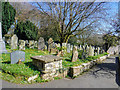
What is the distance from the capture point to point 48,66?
3.84 metres

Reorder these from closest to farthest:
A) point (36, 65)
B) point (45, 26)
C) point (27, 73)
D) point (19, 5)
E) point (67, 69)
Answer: point (27, 73), point (36, 65), point (67, 69), point (45, 26), point (19, 5)

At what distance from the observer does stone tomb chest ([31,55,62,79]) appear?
12.2 feet

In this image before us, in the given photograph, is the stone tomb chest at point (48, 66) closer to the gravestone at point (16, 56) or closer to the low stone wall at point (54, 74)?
the low stone wall at point (54, 74)

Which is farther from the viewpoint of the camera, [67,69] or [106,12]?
[106,12]

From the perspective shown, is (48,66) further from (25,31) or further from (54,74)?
(25,31)

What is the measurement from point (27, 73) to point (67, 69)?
1.95 m

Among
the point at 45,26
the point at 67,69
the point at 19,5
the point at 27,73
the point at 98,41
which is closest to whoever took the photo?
the point at 27,73

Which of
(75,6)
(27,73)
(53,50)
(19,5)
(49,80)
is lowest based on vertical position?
(49,80)

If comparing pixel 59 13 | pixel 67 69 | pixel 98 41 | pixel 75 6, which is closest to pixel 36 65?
pixel 67 69

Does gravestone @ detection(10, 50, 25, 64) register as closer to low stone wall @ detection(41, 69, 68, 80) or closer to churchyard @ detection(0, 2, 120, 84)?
churchyard @ detection(0, 2, 120, 84)

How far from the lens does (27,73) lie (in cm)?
354

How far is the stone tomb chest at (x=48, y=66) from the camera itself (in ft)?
12.2

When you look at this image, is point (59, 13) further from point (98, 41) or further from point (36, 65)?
point (98, 41)

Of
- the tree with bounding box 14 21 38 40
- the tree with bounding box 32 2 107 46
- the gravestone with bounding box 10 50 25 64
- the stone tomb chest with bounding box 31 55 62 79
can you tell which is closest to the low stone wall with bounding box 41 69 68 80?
the stone tomb chest with bounding box 31 55 62 79
